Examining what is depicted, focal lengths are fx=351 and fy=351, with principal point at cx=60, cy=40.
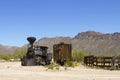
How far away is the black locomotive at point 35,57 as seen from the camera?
126 ft

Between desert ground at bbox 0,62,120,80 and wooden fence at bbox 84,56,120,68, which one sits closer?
desert ground at bbox 0,62,120,80

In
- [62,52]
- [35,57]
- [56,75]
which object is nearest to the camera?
[56,75]

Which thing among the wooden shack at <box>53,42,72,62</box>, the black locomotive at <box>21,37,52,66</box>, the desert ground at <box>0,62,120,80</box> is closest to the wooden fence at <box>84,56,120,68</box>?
the wooden shack at <box>53,42,72,62</box>

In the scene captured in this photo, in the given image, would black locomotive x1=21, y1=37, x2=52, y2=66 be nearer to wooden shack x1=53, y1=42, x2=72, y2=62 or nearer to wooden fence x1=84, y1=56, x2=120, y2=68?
wooden shack x1=53, y1=42, x2=72, y2=62

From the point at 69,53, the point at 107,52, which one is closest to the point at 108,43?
the point at 107,52

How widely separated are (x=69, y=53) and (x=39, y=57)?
450 cm

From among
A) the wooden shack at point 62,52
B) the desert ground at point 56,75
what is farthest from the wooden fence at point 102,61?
the desert ground at point 56,75

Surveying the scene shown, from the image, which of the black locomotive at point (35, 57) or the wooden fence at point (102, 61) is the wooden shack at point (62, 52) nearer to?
the black locomotive at point (35, 57)

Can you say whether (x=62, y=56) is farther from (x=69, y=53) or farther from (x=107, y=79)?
(x=107, y=79)

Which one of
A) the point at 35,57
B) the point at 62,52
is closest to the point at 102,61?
the point at 62,52

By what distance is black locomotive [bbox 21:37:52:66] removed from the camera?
3841 cm

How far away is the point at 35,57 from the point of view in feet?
127

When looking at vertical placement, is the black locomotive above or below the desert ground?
above

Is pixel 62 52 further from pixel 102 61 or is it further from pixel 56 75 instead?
pixel 56 75
